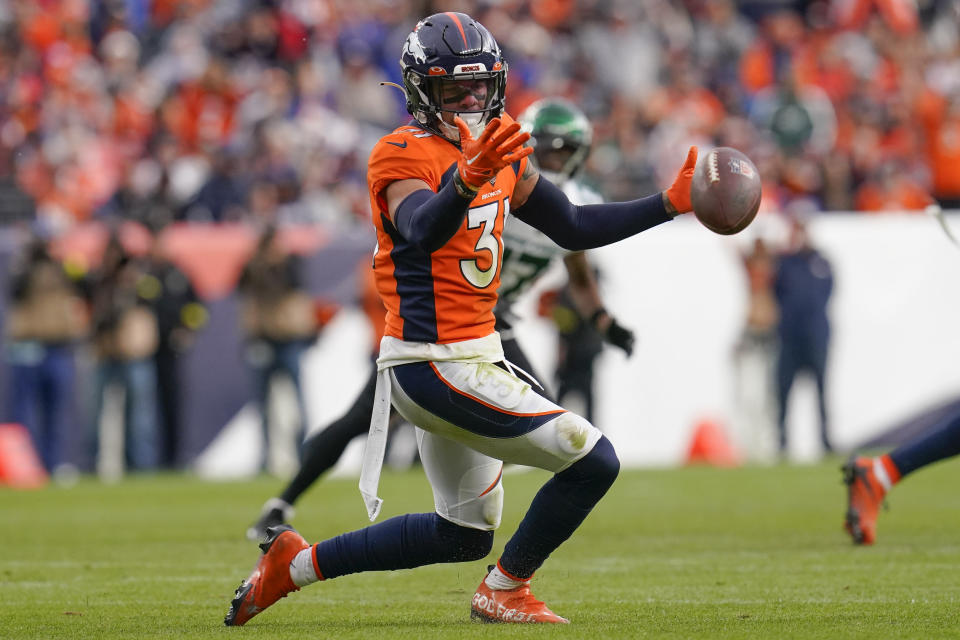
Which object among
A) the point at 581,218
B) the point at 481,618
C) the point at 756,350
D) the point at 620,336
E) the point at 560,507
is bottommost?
the point at 756,350

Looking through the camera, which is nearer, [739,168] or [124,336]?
[739,168]

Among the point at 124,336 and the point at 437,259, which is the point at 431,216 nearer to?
the point at 437,259

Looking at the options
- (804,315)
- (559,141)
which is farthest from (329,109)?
(559,141)

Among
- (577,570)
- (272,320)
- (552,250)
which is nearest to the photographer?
(577,570)

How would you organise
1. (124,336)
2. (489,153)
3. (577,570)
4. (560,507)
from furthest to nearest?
(124,336)
(577,570)
(560,507)
(489,153)

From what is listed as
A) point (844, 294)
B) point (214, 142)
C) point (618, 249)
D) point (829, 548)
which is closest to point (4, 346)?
point (214, 142)

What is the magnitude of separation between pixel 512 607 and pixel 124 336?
8533 millimetres

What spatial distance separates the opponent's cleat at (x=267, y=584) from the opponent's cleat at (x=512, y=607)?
60cm

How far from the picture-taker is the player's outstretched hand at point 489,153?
433cm

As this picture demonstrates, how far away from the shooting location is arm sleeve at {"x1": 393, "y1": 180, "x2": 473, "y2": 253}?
440 centimetres

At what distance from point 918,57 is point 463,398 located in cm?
1366

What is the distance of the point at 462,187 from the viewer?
4.37m

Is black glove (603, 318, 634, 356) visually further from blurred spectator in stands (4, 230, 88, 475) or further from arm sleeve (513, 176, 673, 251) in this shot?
blurred spectator in stands (4, 230, 88, 475)

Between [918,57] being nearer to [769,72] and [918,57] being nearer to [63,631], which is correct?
[769,72]
